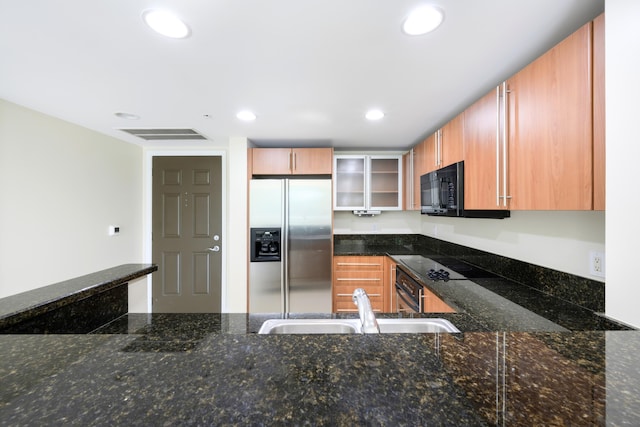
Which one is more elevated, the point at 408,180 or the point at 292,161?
the point at 292,161

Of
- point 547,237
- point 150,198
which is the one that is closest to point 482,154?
point 547,237

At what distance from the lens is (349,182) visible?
3357 mm

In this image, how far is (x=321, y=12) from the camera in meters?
1.10

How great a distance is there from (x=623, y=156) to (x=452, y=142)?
1300 mm

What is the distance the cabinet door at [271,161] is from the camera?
301cm

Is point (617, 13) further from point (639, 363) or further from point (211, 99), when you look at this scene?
point (211, 99)

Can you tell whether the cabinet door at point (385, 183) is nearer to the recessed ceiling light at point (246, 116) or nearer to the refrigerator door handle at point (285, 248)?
the refrigerator door handle at point (285, 248)

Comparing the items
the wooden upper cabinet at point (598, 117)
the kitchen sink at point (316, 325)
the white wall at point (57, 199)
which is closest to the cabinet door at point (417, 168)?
the wooden upper cabinet at point (598, 117)

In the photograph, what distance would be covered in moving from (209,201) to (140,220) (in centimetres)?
93

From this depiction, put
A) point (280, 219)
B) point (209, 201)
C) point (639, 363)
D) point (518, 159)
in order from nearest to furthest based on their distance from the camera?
point (639, 363) → point (518, 159) → point (280, 219) → point (209, 201)

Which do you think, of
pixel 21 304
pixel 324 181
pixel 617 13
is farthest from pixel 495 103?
pixel 21 304

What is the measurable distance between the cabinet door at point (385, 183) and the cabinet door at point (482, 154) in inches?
56.6

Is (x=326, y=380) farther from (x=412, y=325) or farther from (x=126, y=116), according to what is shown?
(x=126, y=116)

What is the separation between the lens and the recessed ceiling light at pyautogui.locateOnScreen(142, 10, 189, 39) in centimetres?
111
